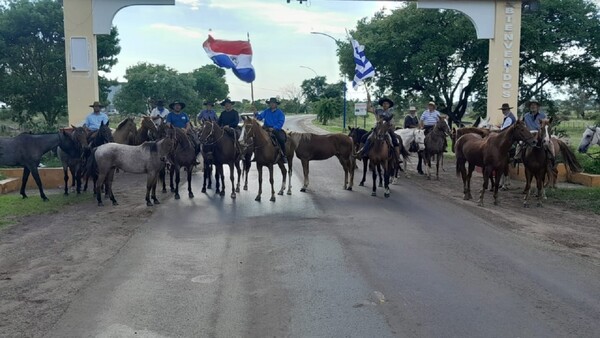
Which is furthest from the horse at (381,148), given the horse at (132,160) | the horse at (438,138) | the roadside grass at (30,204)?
the roadside grass at (30,204)

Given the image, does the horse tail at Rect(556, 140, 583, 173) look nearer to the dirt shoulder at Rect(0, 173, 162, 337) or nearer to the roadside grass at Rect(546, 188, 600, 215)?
the roadside grass at Rect(546, 188, 600, 215)

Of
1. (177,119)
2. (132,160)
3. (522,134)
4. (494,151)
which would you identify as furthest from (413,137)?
(132,160)

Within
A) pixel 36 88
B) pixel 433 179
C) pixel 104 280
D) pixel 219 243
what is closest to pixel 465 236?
pixel 219 243

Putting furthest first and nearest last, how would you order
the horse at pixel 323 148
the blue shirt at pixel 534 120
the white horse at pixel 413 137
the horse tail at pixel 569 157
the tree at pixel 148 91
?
the tree at pixel 148 91, the white horse at pixel 413 137, the horse at pixel 323 148, the horse tail at pixel 569 157, the blue shirt at pixel 534 120

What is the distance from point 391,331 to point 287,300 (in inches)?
55.0

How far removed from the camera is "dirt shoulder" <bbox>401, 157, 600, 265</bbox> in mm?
10086

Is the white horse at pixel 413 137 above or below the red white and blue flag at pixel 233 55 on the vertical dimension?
below

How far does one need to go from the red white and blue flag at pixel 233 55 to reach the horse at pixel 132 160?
12.4 feet

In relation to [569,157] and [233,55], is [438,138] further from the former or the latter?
[233,55]

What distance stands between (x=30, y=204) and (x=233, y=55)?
6.75 metres

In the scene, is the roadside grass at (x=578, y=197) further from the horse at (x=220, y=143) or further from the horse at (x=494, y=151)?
the horse at (x=220, y=143)

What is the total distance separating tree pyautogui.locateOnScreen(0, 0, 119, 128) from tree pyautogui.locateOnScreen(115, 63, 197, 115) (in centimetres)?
3005

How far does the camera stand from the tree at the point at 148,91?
6050 centimetres

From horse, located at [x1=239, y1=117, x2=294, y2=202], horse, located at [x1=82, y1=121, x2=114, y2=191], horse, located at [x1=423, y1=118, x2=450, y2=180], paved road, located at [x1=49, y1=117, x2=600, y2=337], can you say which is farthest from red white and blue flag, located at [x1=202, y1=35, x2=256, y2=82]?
paved road, located at [x1=49, y1=117, x2=600, y2=337]
